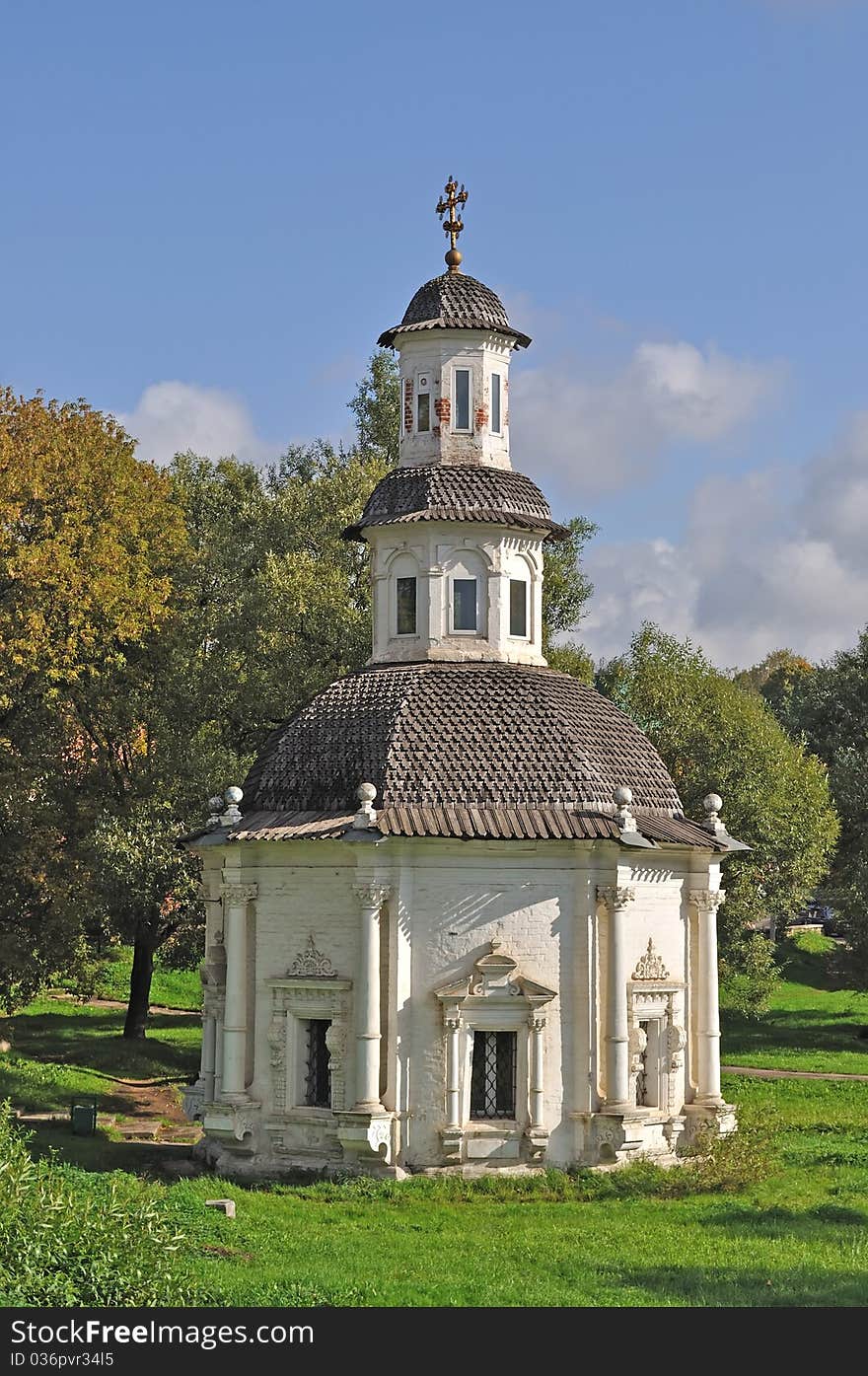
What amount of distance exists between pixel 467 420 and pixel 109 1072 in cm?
1728

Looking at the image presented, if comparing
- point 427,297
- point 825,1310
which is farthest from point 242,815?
point 825,1310

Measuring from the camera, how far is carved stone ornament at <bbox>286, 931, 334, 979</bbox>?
2680cm

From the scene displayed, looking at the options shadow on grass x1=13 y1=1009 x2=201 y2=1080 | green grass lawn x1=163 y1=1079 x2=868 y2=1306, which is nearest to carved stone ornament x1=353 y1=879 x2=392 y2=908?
green grass lawn x1=163 y1=1079 x2=868 y2=1306

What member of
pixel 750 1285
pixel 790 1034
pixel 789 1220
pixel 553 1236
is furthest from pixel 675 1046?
pixel 790 1034

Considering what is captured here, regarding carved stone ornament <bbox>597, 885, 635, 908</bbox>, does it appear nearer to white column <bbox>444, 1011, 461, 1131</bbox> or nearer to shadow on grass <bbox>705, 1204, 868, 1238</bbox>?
white column <bbox>444, 1011, 461, 1131</bbox>

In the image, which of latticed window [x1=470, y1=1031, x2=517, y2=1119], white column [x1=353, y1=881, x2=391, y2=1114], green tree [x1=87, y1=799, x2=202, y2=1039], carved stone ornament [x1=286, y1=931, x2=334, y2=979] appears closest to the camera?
white column [x1=353, y1=881, x2=391, y2=1114]

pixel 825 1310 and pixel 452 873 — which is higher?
pixel 452 873

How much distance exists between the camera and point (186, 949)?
39.9 metres

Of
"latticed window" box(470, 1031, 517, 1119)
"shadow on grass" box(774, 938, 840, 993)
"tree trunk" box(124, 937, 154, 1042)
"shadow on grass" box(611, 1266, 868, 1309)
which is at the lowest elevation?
"shadow on grass" box(611, 1266, 868, 1309)

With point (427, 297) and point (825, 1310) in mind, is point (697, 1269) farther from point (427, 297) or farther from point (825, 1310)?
point (427, 297)

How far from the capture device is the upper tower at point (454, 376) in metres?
30.5

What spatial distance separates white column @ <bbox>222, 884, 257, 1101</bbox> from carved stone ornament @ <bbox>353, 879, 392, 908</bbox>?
2381 mm

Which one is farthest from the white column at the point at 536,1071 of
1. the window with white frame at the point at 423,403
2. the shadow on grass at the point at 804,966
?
the shadow on grass at the point at 804,966

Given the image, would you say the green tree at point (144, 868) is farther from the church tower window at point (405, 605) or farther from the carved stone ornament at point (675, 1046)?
the carved stone ornament at point (675, 1046)
